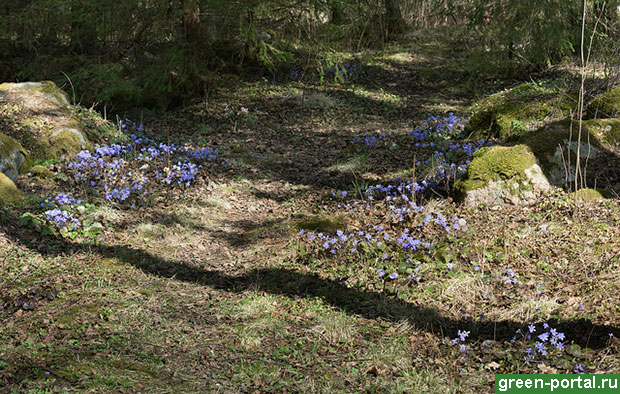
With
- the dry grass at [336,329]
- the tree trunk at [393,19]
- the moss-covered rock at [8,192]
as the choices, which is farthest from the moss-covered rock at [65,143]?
the tree trunk at [393,19]

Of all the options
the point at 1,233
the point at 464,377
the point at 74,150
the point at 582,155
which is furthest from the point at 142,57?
the point at 464,377

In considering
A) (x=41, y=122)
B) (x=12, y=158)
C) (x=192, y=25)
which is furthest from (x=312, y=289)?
(x=192, y=25)

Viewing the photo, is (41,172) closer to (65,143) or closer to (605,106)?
(65,143)

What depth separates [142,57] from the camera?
11.4 m

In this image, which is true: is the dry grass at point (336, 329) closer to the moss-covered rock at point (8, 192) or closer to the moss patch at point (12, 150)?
the moss-covered rock at point (8, 192)

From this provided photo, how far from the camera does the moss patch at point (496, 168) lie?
5816 millimetres

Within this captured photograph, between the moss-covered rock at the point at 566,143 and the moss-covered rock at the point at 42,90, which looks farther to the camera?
the moss-covered rock at the point at 42,90

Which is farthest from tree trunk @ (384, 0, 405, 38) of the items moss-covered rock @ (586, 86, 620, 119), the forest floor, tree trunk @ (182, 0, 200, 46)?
the forest floor

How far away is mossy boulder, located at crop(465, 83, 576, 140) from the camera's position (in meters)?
8.23

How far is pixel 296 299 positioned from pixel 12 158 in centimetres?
437

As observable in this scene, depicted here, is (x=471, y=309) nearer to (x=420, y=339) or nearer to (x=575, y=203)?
(x=420, y=339)

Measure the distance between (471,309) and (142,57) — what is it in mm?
9690

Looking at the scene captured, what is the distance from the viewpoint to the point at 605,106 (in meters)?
7.57

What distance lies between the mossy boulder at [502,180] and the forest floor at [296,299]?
0.18 m
